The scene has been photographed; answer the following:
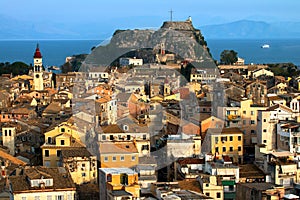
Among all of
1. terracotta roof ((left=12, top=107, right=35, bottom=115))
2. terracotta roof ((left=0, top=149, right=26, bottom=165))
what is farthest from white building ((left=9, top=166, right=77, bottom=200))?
terracotta roof ((left=12, top=107, right=35, bottom=115))

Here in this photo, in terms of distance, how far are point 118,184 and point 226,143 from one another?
6.48 metres

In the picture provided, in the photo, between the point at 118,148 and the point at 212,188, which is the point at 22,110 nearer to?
the point at 118,148

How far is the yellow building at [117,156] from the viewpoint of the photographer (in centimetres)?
1834

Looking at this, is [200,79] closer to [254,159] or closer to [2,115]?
[2,115]

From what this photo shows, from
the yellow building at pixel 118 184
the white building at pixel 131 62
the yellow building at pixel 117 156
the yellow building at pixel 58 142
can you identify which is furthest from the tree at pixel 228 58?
the yellow building at pixel 118 184

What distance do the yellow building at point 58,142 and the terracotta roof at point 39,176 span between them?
11.2 ft

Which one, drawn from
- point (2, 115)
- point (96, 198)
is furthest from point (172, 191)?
point (2, 115)

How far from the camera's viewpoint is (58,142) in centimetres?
1972

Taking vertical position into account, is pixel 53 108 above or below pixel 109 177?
above

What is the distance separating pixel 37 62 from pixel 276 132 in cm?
1978

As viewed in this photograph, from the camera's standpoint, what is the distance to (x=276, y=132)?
20.3 meters

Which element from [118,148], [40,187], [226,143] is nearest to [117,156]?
[118,148]

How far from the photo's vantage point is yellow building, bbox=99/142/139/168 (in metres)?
18.3

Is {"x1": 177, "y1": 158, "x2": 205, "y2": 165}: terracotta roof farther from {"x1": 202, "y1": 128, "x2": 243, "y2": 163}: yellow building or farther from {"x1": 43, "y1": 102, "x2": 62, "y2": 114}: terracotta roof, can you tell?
{"x1": 43, "y1": 102, "x2": 62, "y2": 114}: terracotta roof
